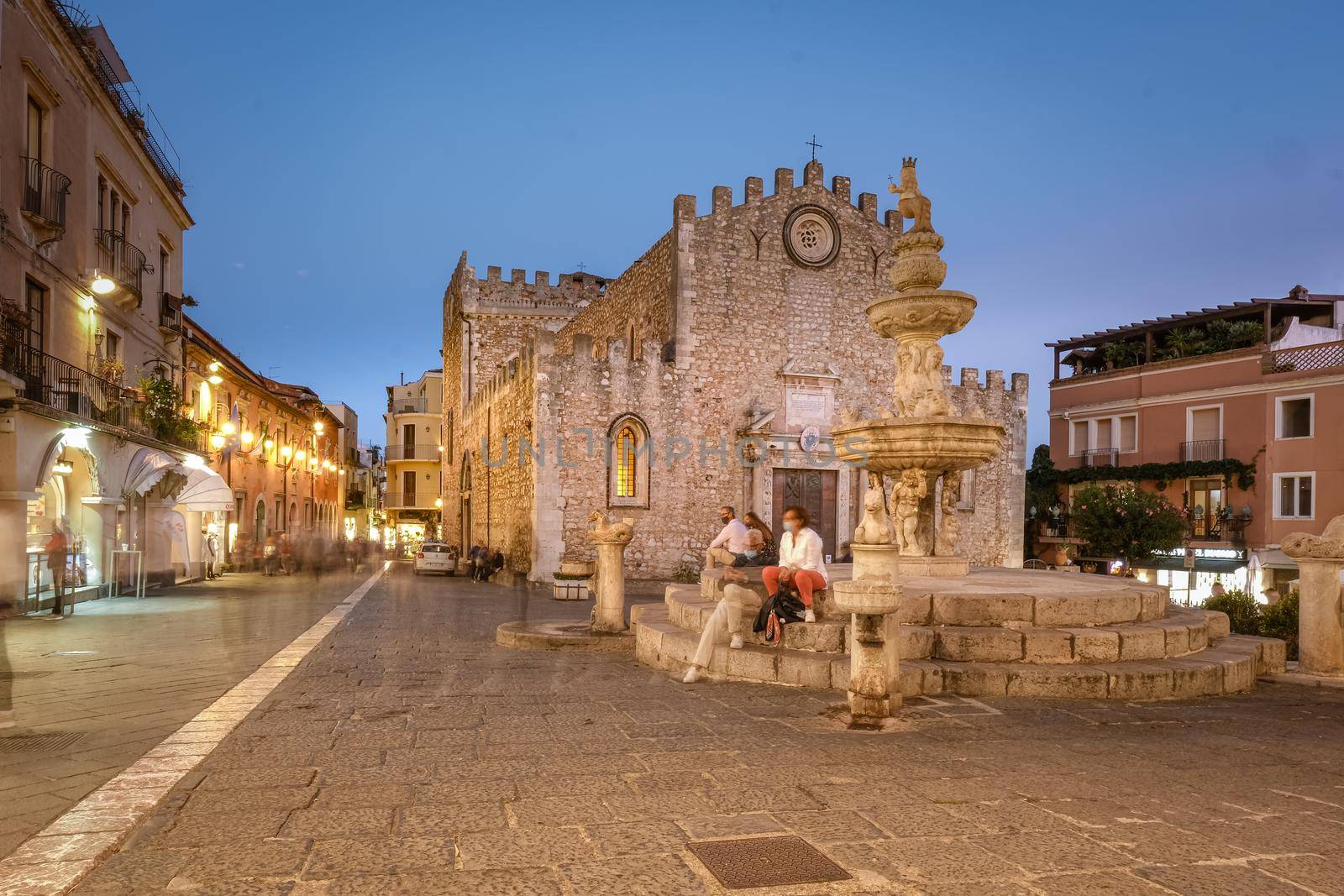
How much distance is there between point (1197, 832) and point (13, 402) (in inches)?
593

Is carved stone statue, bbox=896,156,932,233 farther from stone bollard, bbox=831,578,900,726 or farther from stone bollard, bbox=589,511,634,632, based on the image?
stone bollard, bbox=831,578,900,726

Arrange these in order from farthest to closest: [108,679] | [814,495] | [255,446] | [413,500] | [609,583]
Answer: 1. [413,500]
2. [255,446]
3. [814,495]
4. [609,583]
5. [108,679]

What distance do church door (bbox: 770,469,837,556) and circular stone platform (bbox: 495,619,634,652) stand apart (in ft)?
47.6

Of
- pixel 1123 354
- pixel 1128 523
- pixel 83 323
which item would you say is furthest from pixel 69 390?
pixel 1123 354

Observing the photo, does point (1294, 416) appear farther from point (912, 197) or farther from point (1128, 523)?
point (912, 197)

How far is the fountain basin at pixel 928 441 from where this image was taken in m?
9.98

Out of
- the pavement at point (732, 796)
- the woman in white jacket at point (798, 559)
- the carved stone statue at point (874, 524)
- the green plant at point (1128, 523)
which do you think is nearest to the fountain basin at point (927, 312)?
the woman in white jacket at point (798, 559)

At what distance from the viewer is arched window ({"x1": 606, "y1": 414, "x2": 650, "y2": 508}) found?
23719mm

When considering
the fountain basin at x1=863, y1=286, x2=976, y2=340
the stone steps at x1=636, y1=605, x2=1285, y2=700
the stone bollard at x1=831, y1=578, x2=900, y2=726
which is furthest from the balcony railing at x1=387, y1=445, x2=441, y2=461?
the stone bollard at x1=831, y1=578, x2=900, y2=726

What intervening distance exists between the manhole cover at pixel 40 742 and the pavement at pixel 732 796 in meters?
0.97

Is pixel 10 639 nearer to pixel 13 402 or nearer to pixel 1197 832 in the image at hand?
pixel 13 402

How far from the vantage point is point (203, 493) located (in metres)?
21.4

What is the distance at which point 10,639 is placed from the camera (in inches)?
433

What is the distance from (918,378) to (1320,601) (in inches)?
176
